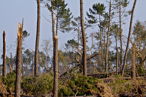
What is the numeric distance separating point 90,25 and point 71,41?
23.4 ft

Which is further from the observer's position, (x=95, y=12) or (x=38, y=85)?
(x=95, y=12)

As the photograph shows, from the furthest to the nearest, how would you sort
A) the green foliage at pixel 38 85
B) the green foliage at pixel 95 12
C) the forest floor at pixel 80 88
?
the green foliage at pixel 95 12
the green foliage at pixel 38 85
the forest floor at pixel 80 88

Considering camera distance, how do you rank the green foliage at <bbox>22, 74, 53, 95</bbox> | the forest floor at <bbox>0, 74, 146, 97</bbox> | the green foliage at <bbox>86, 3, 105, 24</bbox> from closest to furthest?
the forest floor at <bbox>0, 74, 146, 97</bbox> < the green foliage at <bbox>22, 74, 53, 95</bbox> < the green foliage at <bbox>86, 3, 105, 24</bbox>

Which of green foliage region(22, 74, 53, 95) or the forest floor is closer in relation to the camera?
the forest floor

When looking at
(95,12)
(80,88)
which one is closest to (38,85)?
(80,88)

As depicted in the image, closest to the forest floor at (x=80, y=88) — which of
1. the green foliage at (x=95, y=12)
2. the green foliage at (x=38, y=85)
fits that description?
the green foliage at (x=38, y=85)

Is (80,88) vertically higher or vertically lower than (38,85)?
lower

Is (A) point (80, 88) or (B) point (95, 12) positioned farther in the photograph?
(B) point (95, 12)

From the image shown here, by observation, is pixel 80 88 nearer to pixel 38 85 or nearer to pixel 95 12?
pixel 38 85

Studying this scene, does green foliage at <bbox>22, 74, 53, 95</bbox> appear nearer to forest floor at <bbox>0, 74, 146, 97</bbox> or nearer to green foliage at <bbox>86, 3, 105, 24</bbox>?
forest floor at <bbox>0, 74, 146, 97</bbox>

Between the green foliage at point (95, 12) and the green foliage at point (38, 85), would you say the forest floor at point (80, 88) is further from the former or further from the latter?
the green foliage at point (95, 12)

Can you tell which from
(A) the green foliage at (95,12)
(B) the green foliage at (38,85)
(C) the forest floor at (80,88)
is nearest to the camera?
(C) the forest floor at (80,88)

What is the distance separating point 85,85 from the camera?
12414mm

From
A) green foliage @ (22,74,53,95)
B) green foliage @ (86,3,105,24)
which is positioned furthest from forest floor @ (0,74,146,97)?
green foliage @ (86,3,105,24)
